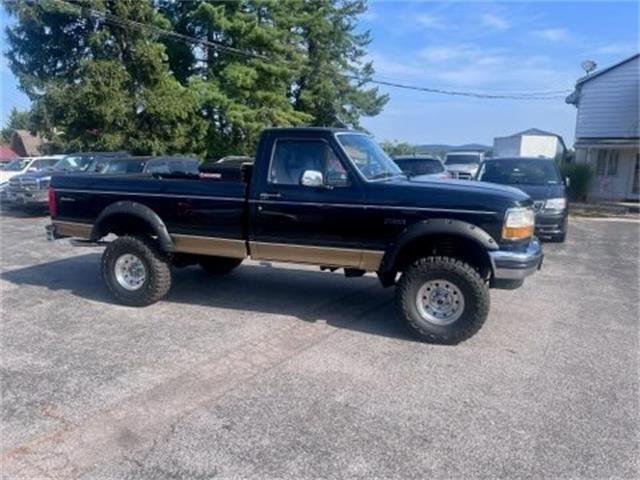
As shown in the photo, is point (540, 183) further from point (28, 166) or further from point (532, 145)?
point (532, 145)

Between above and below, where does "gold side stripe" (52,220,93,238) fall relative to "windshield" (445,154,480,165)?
below

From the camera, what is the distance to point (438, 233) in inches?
196

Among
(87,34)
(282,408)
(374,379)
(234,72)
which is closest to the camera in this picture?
A: (282,408)

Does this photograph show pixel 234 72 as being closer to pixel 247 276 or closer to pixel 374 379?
pixel 247 276

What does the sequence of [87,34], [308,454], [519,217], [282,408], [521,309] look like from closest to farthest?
1. [308,454]
2. [282,408]
3. [519,217]
4. [521,309]
5. [87,34]

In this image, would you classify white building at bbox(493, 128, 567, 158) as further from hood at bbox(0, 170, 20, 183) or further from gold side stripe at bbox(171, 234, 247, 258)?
gold side stripe at bbox(171, 234, 247, 258)

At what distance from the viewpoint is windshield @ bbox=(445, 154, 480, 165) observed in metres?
25.4

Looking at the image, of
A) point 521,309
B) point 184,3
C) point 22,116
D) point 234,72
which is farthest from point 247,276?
point 22,116

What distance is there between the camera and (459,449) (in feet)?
10.7

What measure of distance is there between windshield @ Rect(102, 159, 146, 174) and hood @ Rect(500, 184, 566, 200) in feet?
30.3

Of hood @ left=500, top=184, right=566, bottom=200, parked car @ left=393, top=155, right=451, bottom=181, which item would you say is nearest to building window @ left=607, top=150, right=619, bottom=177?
parked car @ left=393, top=155, right=451, bottom=181

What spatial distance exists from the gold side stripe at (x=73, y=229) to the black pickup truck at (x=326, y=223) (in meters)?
0.02

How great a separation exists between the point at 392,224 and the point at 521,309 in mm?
2260

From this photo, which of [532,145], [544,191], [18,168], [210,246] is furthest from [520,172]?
[532,145]
